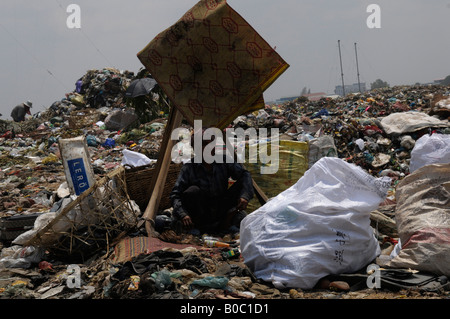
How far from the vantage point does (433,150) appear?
4012 millimetres

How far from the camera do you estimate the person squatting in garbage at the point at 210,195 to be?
376 cm

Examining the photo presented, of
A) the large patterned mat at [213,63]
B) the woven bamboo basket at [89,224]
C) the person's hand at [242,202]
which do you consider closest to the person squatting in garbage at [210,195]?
the person's hand at [242,202]

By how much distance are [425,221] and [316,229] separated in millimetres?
695

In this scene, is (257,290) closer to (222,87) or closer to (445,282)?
(445,282)

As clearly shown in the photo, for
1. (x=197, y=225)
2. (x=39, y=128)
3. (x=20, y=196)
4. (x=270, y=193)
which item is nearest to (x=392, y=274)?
(x=197, y=225)

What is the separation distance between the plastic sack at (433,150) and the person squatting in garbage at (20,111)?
14958 mm

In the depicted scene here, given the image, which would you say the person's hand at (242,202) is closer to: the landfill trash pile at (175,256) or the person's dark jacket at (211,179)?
the person's dark jacket at (211,179)

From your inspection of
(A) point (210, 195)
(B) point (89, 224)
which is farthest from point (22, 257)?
(A) point (210, 195)

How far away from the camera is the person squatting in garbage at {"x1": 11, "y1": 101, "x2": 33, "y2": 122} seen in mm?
15664

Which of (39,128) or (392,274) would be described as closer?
(392,274)

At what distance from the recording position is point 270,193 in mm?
4570

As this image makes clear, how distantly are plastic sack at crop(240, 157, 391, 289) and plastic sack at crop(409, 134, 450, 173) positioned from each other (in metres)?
1.63

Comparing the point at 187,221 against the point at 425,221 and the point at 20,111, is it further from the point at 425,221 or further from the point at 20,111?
the point at 20,111
